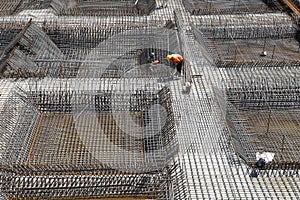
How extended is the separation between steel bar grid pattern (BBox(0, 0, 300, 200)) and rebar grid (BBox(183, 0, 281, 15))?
4.80ft

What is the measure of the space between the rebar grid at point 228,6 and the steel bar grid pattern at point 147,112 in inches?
57.6

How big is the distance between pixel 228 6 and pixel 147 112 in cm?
1322

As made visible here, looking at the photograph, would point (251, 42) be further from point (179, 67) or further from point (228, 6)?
point (179, 67)

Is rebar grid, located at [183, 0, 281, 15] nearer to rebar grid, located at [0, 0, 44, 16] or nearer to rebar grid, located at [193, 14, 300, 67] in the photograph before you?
rebar grid, located at [193, 14, 300, 67]

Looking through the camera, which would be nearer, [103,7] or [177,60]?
[177,60]

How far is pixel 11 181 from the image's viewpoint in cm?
1311

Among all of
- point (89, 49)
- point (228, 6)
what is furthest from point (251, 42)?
point (89, 49)

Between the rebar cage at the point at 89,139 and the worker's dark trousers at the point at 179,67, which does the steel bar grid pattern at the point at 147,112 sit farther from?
the worker's dark trousers at the point at 179,67

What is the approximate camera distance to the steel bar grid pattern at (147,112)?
43.1 feet

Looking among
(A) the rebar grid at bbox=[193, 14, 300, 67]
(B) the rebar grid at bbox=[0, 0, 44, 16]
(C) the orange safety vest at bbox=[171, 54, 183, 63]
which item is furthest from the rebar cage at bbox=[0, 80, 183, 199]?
(B) the rebar grid at bbox=[0, 0, 44, 16]

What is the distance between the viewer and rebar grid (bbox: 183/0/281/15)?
83.0 feet

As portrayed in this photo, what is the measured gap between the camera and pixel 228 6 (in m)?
26.8

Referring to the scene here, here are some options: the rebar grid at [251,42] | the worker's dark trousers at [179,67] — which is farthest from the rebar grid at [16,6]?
the worker's dark trousers at [179,67]

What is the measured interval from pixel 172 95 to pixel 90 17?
9.68 metres
